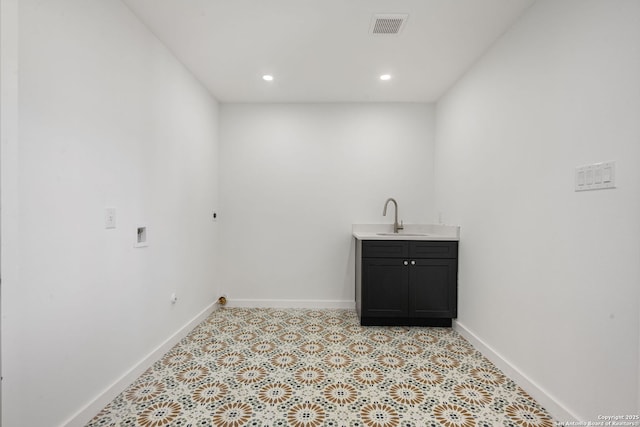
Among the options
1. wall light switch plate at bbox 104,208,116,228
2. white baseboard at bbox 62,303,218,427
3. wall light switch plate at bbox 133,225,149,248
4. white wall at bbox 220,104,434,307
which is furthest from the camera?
white wall at bbox 220,104,434,307

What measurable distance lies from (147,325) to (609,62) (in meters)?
3.02

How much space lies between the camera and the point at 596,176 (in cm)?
149

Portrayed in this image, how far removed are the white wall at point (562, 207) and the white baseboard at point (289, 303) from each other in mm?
1494

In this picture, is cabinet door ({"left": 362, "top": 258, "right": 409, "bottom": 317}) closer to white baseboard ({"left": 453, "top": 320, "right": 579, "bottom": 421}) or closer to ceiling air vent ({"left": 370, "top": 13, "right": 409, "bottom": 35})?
white baseboard ({"left": 453, "top": 320, "right": 579, "bottom": 421})

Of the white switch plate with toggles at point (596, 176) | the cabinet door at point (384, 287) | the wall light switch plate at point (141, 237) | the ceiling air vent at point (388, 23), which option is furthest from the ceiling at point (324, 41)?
the cabinet door at point (384, 287)

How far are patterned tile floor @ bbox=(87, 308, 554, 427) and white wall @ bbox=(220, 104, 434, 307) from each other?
2.97 ft

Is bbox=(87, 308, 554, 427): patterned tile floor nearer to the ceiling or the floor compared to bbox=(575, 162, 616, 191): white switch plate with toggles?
nearer to the floor

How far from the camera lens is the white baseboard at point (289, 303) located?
3727 millimetres

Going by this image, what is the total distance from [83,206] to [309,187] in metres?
2.37

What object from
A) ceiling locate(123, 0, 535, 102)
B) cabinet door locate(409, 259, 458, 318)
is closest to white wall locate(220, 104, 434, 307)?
ceiling locate(123, 0, 535, 102)

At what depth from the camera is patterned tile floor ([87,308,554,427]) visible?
170cm

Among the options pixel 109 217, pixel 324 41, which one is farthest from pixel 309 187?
pixel 109 217

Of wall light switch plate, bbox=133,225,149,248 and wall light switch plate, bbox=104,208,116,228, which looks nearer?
wall light switch plate, bbox=104,208,116,228

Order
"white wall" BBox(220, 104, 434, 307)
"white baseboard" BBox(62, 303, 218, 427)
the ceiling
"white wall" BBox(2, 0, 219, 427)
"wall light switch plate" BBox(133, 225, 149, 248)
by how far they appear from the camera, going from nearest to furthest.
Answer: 1. "white wall" BBox(2, 0, 219, 427)
2. "white baseboard" BBox(62, 303, 218, 427)
3. the ceiling
4. "wall light switch plate" BBox(133, 225, 149, 248)
5. "white wall" BBox(220, 104, 434, 307)
